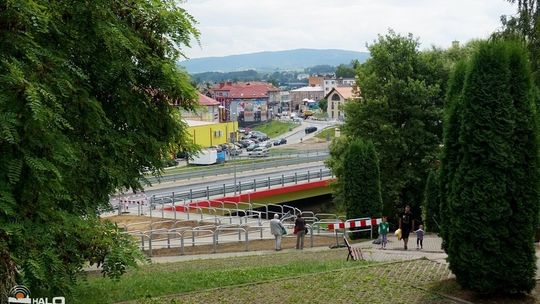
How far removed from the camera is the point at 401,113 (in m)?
31.9

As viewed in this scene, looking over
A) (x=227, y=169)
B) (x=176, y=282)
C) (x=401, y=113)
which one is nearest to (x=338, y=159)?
(x=401, y=113)

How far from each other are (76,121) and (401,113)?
24.4 m

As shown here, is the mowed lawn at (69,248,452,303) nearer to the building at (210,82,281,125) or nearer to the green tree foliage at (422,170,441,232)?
the green tree foliage at (422,170,441,232)

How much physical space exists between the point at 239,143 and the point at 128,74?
274 ft

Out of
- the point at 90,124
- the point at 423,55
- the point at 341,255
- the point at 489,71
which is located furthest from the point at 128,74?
the point at 423,55

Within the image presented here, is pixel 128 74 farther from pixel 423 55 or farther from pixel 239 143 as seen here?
pixel 239 143

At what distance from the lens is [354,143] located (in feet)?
77.7

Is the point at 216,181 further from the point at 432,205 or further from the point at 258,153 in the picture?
the point at 258,153

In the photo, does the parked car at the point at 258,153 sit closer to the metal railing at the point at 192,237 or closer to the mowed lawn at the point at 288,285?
the metal railing at the point at 192,237

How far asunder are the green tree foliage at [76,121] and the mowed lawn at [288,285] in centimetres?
170

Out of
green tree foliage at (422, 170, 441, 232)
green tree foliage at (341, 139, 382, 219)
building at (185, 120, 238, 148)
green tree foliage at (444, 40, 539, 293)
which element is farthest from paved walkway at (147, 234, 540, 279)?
building at (185, 120, 238, 148)

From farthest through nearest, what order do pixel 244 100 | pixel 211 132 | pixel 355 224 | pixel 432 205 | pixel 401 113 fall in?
1. pixel 244 100
2. pixel 211 132
3. pixel 401 113
4. pixel 432 205
5. pixel 355 224

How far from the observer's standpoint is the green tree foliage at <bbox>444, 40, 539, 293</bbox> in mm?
9930

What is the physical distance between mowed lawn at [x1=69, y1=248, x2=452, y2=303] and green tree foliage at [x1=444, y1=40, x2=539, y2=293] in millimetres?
1117
